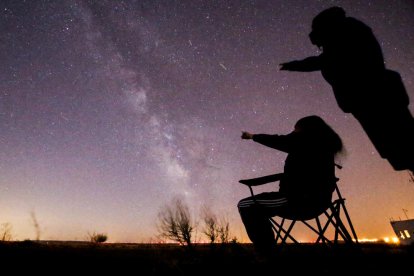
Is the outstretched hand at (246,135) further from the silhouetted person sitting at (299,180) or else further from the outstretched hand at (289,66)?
the outstretched hand at (289,66)

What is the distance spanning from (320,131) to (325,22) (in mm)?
1287

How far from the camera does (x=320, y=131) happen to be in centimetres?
311

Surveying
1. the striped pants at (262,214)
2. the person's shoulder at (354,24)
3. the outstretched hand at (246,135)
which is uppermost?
the person's shoulder at (354,24)

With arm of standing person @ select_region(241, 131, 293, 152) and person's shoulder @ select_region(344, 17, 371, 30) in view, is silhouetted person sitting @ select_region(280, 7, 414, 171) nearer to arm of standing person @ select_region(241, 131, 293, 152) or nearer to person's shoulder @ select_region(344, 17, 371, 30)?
person's shoulder @ select_region(344, 17, 371, 30)

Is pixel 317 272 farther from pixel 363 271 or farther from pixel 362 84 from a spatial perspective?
pixel 362 84

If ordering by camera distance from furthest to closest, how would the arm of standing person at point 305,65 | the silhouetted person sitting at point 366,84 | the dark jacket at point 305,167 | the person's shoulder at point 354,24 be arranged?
the dark jacket at point 305,167, the arm of standing person at point 305,65, the person's shoulder at point 354,24, the silhouetted person sitting at point 366,84

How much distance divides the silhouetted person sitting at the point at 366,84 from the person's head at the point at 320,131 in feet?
2.21

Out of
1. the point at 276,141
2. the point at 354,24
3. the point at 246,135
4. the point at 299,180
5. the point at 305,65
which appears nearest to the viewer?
the point at 354,24

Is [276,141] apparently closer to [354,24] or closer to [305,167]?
[305,167]

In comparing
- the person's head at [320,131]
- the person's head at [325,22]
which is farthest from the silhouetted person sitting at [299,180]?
the person's head at [325,22]

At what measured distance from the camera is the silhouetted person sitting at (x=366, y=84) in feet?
7.21

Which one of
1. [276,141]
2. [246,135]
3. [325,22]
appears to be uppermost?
[325,22]

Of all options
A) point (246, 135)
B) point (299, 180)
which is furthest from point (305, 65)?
point (299, 180)

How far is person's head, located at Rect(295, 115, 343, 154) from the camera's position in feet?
10.0
